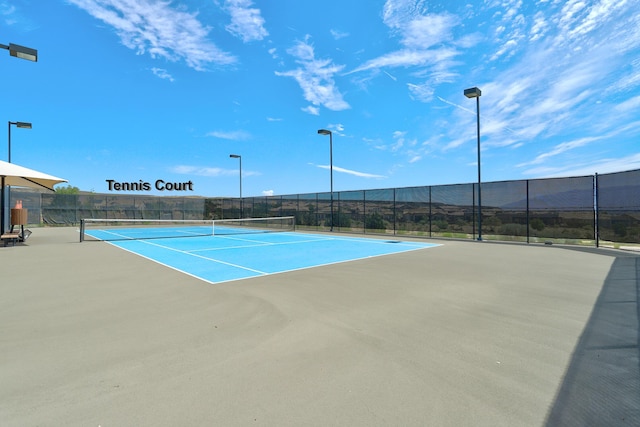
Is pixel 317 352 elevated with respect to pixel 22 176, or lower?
lower

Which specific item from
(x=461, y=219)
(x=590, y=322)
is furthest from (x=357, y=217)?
(x=590, y=322)

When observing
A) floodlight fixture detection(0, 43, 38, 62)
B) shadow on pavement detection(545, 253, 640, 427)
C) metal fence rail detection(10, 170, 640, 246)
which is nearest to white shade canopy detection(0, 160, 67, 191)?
floodlight fixture detection(0, 43, 38, 62)

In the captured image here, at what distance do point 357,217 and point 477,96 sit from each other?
33.5 ft

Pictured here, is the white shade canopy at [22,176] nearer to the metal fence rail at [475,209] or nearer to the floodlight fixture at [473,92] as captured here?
the metal fence rail at [475,209]

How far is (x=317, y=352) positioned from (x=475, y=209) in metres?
15.3

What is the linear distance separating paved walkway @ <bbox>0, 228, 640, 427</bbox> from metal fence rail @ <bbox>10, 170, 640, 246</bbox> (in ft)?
26.1

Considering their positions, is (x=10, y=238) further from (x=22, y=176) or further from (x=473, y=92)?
(x=473, y=92)

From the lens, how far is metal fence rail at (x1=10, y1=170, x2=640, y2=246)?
41.1 ft

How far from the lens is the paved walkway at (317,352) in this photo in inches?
93.0

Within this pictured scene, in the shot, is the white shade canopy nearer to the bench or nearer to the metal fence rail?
the bench

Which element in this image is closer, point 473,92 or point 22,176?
point 22,176

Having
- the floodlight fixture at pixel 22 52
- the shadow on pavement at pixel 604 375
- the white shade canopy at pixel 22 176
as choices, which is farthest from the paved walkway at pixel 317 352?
the white shade canopy at pixel 22 176

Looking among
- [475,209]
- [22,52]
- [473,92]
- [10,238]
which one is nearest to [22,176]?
[10,238]

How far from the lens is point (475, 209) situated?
16.4 metres
